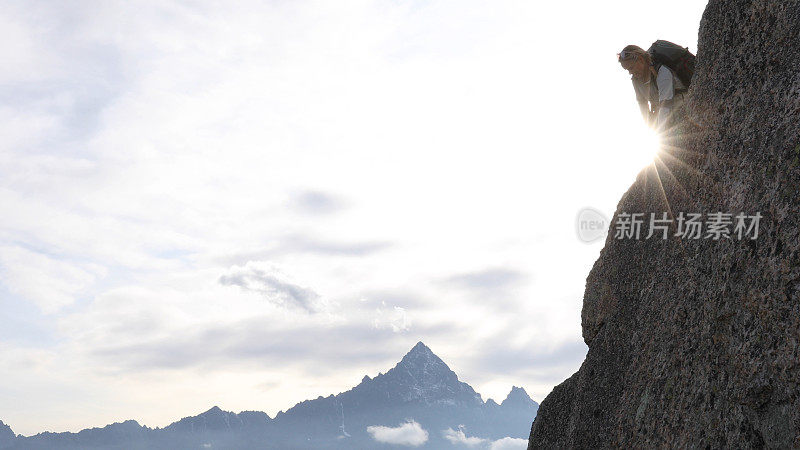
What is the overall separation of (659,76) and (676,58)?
1.81 ft

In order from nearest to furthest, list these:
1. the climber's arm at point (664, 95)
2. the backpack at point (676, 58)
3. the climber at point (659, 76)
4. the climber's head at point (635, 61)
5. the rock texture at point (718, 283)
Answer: the rock texture at point (718, 283), the climber's arm at point (664, 95), the climber at point (659, 76), the backpack at point (676, 58), the climber's head at point (635, 61)

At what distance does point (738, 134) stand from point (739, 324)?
9.38 ft

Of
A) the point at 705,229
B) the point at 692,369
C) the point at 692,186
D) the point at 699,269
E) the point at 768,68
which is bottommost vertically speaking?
the point at 692,369

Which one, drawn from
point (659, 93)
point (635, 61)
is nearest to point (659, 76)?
point (659, 93)

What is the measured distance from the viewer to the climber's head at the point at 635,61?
44.0ft

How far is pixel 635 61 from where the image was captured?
13.4 meters

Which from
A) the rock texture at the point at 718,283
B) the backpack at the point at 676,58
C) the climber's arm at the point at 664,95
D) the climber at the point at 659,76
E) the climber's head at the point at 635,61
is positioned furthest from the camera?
the climber's head at the point at 635,61

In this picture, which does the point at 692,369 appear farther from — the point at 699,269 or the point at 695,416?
the point at 699,269

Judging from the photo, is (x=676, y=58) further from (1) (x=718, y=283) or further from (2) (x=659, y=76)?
(1) (x=718, y=283)

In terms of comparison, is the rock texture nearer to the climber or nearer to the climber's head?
the climber

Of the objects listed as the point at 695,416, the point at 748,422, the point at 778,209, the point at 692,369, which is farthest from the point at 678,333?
the point at 778,209

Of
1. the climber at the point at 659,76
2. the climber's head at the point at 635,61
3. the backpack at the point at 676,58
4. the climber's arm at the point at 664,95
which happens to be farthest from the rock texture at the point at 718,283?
the climber's head at the point at 635,61

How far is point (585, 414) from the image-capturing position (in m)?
12.1

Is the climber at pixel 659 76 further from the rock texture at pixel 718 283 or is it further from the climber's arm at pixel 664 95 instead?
the rock texture at pixel 718 283
